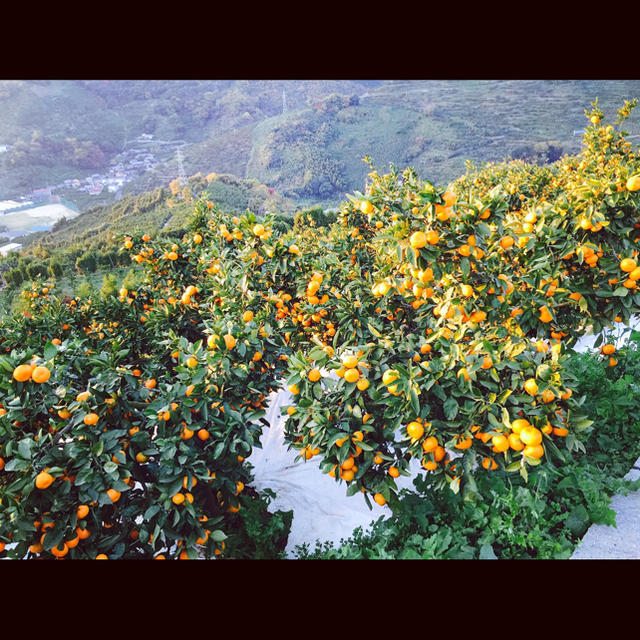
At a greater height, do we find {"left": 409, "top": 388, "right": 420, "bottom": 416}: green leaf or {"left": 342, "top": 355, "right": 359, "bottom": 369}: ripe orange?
{"left": 342, "top": 355, "right": 359, "bottom": 369}: ripe orange

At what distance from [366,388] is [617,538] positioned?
157 cm

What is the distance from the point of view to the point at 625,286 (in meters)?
1.99

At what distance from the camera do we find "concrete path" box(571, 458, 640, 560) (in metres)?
1.92

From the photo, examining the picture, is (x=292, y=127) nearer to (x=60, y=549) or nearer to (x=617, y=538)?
(x=617, y=538)

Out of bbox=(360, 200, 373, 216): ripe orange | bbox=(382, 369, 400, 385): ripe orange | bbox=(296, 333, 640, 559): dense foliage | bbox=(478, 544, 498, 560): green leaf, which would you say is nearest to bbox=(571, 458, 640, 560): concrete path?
bbox=(296, 333, 640, 559): dense foliage

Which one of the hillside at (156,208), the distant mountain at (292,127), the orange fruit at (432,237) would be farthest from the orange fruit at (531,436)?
the distant mountain at (292,127)

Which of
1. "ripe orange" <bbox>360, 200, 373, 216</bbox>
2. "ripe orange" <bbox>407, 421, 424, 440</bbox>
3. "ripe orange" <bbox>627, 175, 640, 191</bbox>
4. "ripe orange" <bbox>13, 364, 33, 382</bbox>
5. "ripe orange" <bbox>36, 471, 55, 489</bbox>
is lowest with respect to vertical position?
"ripe orange" <bbox>36, 471, 55, 489</bbox>

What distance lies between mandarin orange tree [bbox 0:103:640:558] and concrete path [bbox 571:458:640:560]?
58 centimetres

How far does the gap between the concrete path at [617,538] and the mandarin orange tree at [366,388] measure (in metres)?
0.58

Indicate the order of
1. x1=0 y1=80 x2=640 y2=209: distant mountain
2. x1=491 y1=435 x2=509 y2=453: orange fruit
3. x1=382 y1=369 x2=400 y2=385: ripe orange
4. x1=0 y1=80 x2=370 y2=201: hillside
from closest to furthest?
x1=491 y1=435 x2=509 y2=453: orange fruit → x1=382 y1=369 x2=400 y2=385: ripe orange → x1=0 y1=80 x2=370 y2=201: hillside → x1=0 y1=80 x2=640 y2=209: distant mountain

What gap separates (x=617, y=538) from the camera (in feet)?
6.60

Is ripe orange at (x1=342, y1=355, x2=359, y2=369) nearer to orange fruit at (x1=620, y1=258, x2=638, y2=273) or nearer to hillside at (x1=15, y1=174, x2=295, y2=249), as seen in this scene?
orange fruit at (x1=620, y1=258, x2=638, y2=273)

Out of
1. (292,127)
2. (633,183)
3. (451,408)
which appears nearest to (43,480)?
(451,408)

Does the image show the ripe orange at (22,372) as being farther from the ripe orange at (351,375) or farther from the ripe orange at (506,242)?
the ripe orange at (506,242)
